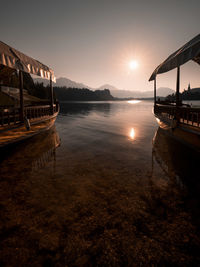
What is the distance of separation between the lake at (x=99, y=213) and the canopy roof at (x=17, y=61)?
3.82 metres

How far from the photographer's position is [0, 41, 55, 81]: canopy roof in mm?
5589

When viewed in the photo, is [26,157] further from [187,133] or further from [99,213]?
[187,133]

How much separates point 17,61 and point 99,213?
266 inches

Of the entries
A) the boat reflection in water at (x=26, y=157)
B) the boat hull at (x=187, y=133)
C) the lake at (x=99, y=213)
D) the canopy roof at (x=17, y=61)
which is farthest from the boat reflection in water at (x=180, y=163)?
the canopy roof at (x=17, y=61)

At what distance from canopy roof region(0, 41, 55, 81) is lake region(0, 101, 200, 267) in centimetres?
382

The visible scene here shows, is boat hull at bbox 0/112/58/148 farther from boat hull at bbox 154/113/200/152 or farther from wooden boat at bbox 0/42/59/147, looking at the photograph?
boat hull at bbox 154/113/200/152

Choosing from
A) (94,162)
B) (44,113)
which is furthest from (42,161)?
(44,113)

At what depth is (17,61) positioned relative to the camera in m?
6.46

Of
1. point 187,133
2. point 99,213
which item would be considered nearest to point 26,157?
point 99,213

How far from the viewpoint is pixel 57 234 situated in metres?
2.51

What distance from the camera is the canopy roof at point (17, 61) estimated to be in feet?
18.3

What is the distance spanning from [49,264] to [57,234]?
0.48 meters

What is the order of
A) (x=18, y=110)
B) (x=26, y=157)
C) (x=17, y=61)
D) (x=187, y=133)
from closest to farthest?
(x=26, y=157)
(x=17, y=61)
(x=187, y=133)
(x=18, y=110)

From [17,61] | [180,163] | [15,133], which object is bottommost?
[180,163]
